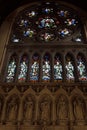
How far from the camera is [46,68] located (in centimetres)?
1066

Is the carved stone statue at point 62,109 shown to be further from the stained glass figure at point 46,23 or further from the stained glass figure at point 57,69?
the stained glass figure at point 46,23

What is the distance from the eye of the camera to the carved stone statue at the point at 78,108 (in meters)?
8.46

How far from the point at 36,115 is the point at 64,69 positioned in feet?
8.95

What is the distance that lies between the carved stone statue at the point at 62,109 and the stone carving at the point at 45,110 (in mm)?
357

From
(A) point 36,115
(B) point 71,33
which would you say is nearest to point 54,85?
(A) point 36,115

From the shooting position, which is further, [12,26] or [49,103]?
[12,26]

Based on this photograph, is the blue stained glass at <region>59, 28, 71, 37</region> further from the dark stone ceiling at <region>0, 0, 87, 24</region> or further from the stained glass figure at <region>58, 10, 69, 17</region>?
the dark stone ceiling at <region>0, 0, 87, 24</region>

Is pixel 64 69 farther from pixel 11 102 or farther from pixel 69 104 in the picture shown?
pixel 11 102

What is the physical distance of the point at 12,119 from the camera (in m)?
8.43

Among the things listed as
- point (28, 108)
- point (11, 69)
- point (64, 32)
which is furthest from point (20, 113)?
point (64, 32)

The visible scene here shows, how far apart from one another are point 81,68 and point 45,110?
2.92m

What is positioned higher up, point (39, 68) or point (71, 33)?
point (71, 33)

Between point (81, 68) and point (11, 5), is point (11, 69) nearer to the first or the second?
point (81, 68)

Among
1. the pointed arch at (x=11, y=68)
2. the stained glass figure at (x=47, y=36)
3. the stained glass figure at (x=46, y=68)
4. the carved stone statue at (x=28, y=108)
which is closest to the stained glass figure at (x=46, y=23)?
the stained glass figure at (x=47, y=36)
